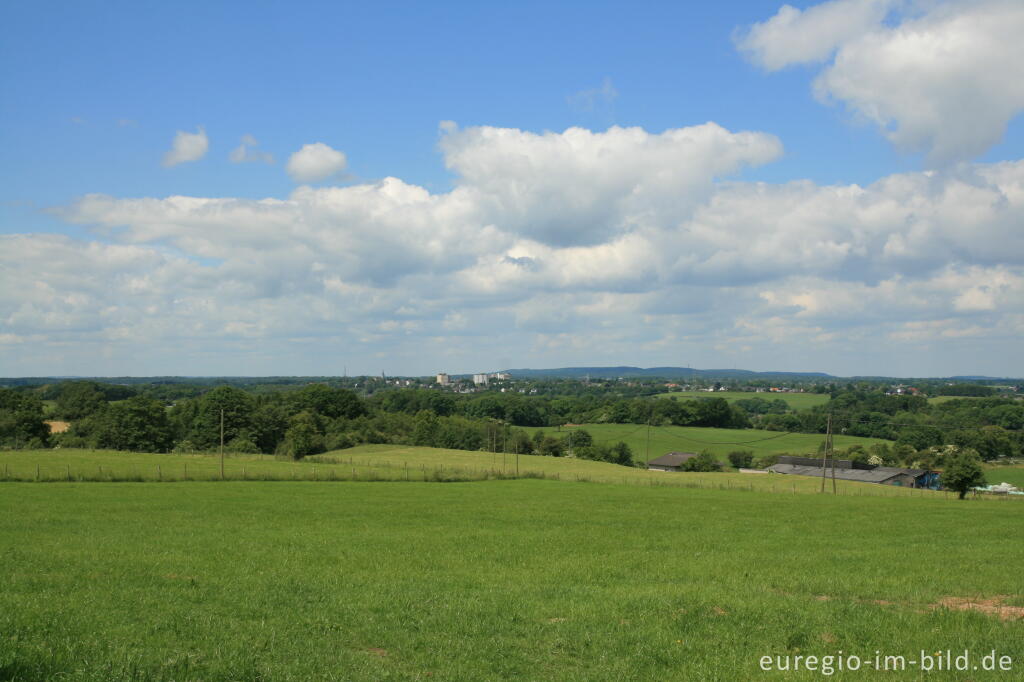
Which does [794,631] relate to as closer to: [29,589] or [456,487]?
[29,589]

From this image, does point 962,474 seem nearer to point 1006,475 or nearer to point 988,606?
point 1006,475

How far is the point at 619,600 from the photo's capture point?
15195mm

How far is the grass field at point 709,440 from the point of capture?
13125 centimetres

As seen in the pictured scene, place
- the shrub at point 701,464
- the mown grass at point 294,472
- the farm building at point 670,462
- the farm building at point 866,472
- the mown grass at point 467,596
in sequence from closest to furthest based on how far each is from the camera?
the mown grass at point 467,596, the mown grass at point 294,472, the farm building at point 866,472, the shrub at point 701,464, the farm building at point 670,462

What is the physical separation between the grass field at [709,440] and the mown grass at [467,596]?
3860 inches

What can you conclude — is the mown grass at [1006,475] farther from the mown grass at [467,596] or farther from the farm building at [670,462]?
the mown grass at [467,596]

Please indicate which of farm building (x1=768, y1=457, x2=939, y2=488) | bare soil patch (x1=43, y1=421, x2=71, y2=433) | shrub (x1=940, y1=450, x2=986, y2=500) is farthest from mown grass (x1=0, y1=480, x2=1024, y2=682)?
bare soil patch (x1=43, y1=421, x2=71, y2=433)

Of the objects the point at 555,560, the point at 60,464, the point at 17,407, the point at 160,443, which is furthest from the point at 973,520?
the point at 17,407

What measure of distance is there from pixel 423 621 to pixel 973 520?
41.4 metres

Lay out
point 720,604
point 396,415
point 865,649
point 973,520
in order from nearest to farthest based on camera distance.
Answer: point 865,649, point 720,604, point 973,520, point 396,415

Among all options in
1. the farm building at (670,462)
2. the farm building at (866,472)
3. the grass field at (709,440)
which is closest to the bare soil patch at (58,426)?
the grass field at (709,440)

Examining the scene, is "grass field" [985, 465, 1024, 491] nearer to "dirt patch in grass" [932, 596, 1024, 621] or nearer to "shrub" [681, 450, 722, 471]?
"shrub" [681, 450, 722, 471]

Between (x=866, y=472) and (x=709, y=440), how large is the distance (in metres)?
35.7

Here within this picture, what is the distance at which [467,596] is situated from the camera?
16.1 metres
